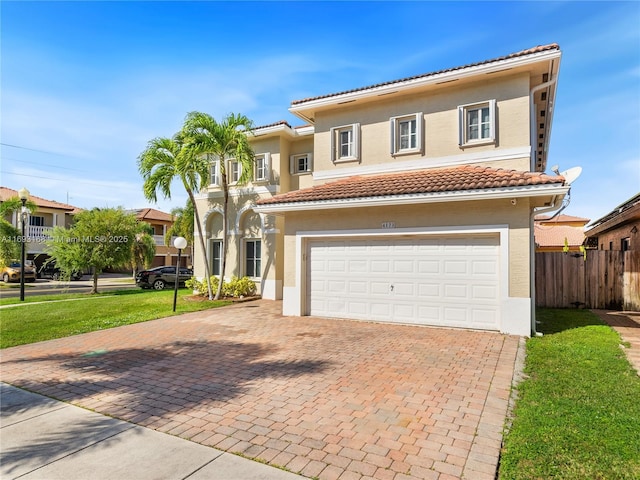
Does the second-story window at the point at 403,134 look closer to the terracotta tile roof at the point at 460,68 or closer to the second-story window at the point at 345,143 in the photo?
the terracotta tile roof at the point at 460,68

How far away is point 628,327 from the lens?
980 centimetres

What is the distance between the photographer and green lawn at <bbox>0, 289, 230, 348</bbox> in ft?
31.6

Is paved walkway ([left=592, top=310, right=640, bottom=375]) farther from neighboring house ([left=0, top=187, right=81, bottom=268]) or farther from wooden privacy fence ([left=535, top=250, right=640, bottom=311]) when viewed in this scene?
neighboring house ([left=0, top=187, right=81, bottom=268])

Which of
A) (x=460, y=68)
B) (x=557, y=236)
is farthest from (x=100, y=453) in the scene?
(x=557, y=236)

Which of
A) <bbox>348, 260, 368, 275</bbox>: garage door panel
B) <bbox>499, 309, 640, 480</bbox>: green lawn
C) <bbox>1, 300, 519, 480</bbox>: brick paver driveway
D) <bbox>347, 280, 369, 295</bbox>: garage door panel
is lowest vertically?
<bbox>1, 300, 519, 480</bbox>: brick paver driveway

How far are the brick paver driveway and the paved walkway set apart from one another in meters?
2.04

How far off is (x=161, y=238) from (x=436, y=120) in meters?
39.8

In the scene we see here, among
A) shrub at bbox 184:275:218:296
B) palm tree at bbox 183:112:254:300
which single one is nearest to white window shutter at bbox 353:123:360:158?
palm tree at bbox 183:112:254:300

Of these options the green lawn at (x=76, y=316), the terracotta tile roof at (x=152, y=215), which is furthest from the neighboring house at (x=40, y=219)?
the green lawn at (x=76, y=316)

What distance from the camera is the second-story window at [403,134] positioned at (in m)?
12.5

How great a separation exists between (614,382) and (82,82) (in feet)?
55.2

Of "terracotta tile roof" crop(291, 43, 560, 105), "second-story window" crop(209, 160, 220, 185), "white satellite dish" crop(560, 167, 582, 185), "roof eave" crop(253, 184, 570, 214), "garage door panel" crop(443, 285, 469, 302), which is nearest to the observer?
"roof eave" crop(253, 184, 570, 214)

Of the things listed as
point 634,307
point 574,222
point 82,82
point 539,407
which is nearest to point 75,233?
point 82,82

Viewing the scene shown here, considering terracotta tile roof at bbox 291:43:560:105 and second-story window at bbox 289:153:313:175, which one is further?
second-story window at bbox 289:153:313:175
